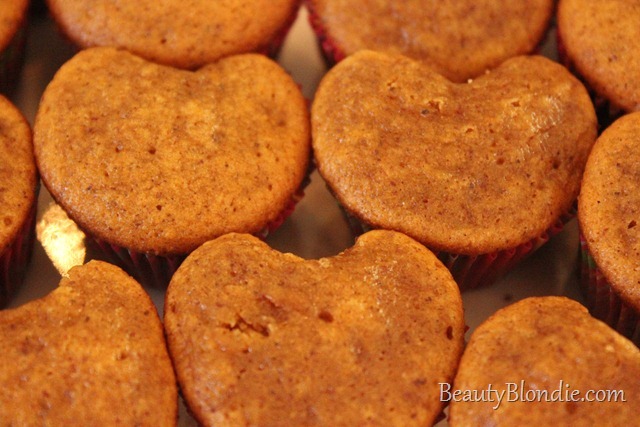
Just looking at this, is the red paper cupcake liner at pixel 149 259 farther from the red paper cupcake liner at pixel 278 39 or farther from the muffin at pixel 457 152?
the red paper cupcake liner at pixel 278 39

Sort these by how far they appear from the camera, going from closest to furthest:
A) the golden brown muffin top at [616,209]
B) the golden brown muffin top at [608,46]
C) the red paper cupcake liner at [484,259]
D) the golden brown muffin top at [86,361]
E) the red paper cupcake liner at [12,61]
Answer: the golden brown muffin top at [86,361] < the golden brown muffin top at [616,209] < the red paper cupcake liner at [484,259] < the golden brown muffin top at [608,46] < the red paper cupcake liner at [12,61]

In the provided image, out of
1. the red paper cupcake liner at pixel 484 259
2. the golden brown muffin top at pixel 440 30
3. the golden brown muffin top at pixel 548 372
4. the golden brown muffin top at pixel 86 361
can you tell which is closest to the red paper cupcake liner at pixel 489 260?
the red paper cupcake liner at pixel 484 259

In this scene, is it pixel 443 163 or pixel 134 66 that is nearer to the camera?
pixel 443 163

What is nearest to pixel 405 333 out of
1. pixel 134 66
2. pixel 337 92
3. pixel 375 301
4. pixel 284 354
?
pixel 375 301

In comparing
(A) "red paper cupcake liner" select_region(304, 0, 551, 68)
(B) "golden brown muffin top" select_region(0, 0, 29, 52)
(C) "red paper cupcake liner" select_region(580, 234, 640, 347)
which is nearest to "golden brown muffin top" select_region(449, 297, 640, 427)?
(C) "red paper cupcake liner" select_region(580, 234, 640, 347)

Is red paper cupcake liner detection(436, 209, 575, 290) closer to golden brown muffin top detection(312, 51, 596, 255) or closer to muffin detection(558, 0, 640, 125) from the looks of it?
golden brown muffin top detection(312, 51, 596, 255)

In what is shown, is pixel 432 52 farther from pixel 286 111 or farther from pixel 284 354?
pixel 284 354
